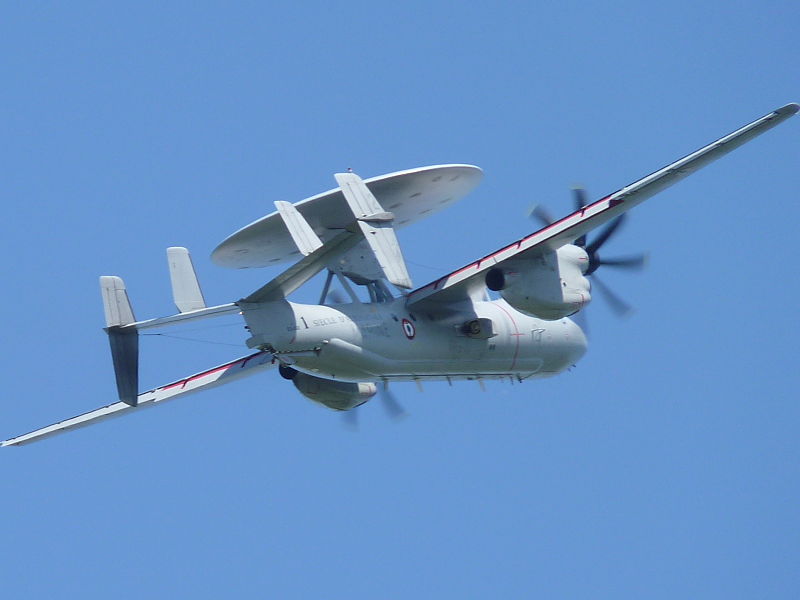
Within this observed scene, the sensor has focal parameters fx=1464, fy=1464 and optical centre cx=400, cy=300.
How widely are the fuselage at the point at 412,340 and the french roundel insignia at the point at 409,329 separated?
0.08ft

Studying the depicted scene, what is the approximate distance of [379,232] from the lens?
32.0m

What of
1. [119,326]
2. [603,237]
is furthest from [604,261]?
[119,326]

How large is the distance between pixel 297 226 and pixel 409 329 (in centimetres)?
446

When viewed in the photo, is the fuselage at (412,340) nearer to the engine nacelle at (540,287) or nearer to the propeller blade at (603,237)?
the engine nacelle at (540,287)

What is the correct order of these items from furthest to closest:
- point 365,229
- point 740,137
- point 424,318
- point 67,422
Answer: point 67,422 → point 424,318 → point 740,137 → point 365,229

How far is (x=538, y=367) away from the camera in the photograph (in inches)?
1561

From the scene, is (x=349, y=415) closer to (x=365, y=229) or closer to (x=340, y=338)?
(x=340, y=338)

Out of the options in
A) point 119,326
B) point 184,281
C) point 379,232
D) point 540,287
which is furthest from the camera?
point 184,281

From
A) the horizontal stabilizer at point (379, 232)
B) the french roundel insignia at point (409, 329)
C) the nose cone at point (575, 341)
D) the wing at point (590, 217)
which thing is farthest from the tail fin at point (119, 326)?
the nose cone at point (575, 341)

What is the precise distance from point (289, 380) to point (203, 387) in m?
2.85

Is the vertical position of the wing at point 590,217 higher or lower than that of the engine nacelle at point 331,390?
higher

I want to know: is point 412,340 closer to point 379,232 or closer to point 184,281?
point 379,232

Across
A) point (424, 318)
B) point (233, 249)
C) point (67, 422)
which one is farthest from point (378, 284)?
point (67, 422)

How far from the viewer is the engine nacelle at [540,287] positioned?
3531 cm
